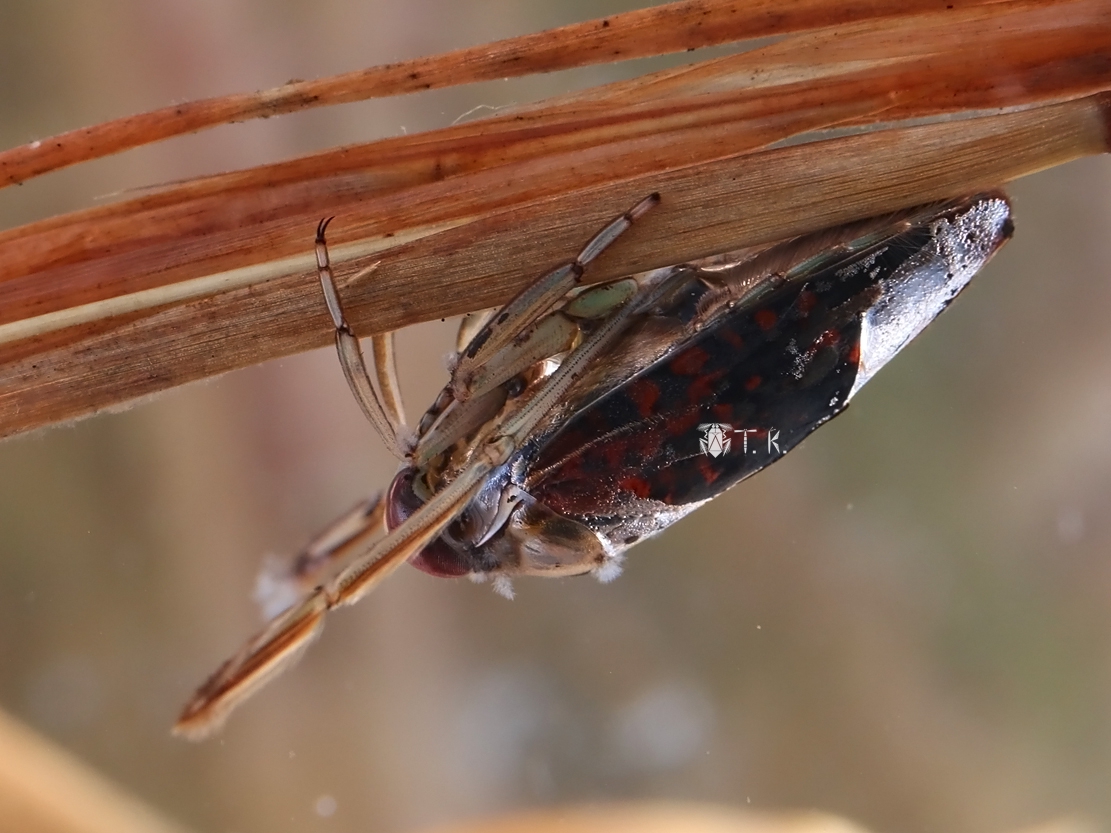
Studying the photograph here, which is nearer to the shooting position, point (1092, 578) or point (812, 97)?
point (812, 97)

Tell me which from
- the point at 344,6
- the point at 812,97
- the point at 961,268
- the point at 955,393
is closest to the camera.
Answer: the point at 812,97

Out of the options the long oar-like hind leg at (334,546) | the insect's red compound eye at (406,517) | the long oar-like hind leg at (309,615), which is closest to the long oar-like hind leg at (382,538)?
the long oar-like hind leg at (309,615)

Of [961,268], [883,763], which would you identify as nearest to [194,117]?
[961,268]

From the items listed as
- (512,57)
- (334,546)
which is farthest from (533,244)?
(334,546)

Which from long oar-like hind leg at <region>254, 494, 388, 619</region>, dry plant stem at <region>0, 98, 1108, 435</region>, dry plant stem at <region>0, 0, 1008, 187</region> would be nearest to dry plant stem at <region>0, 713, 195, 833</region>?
long oar-like hind leg at <region>254, 494, 388, 619</region>

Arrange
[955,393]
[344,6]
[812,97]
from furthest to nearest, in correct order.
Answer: [955,393], [344,6], [812,97]

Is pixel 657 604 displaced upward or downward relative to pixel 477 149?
downward

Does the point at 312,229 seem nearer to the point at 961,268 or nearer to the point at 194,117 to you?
the point at 194,117
